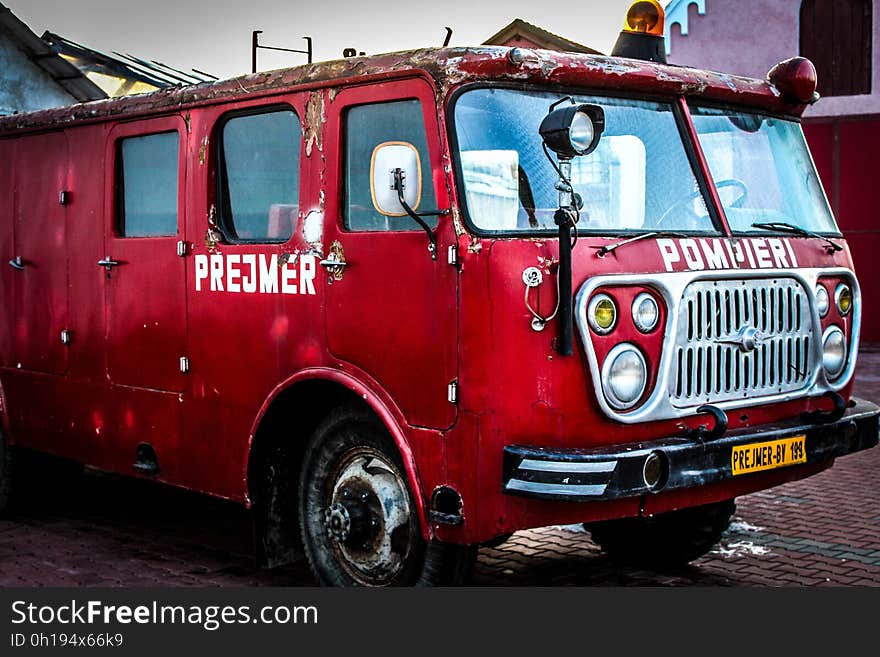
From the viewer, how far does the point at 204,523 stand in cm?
734

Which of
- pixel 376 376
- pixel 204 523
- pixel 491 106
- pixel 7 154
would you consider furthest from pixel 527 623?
pixel 7 154

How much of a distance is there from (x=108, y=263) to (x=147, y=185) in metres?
0.49

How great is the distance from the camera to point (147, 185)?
632 centimetres

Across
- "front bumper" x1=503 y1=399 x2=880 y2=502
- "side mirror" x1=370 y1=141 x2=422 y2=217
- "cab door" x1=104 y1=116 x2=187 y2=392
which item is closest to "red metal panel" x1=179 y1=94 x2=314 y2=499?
"cab door" x1=104 y1=116 x2=187 y2=392

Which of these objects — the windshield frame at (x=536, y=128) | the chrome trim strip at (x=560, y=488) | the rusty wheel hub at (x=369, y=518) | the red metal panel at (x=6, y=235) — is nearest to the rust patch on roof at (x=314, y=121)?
the windshield frame at (x=536, y=128)

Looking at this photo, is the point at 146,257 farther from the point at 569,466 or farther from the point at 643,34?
the point at 569,466

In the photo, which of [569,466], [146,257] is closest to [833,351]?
[569,466]

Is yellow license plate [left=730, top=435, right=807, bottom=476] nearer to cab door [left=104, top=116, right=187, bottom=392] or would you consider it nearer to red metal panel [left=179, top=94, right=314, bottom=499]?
red metal panel [left=179, top=94, right=314, bottom=499]

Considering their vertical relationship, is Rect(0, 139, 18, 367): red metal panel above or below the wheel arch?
above

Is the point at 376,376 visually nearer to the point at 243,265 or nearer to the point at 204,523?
the point at 243,265

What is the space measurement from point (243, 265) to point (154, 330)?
31.2 inches

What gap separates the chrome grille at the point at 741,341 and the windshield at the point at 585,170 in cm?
34

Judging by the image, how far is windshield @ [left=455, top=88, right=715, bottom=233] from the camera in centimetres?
466

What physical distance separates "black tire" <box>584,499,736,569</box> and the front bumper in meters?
1.07
